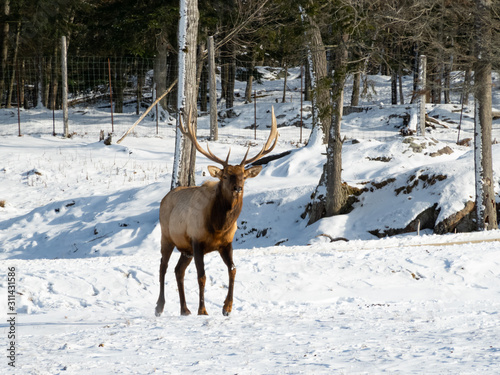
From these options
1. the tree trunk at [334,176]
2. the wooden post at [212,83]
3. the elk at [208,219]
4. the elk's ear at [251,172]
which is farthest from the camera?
the wooden post at [212,83]

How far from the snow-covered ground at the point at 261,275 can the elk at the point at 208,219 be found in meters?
0.56

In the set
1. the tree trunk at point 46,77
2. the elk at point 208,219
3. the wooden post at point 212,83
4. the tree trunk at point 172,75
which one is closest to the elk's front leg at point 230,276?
the elk at point 208,219

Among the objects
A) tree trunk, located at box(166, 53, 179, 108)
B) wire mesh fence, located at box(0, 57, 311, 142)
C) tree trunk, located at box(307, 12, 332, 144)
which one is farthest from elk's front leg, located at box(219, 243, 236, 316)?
tree trunk, located at box(166, 53, 179, 108)

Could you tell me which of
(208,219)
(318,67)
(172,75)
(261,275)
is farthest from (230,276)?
(172,75)

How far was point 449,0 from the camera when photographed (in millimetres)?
13078

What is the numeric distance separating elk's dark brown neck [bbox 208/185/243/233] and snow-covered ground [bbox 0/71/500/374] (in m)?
0.96

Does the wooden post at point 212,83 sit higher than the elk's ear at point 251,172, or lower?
higher

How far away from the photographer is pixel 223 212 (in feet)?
21.6

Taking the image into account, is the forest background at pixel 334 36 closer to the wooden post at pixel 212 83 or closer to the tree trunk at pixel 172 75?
the wooden post at pixel 212 83

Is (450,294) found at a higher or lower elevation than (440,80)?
lower

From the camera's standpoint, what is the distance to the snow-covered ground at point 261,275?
4.67 metres

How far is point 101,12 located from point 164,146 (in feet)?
31.6

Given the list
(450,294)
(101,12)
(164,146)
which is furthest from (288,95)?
(450,294)

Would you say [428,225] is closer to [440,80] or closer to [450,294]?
[440,80]
